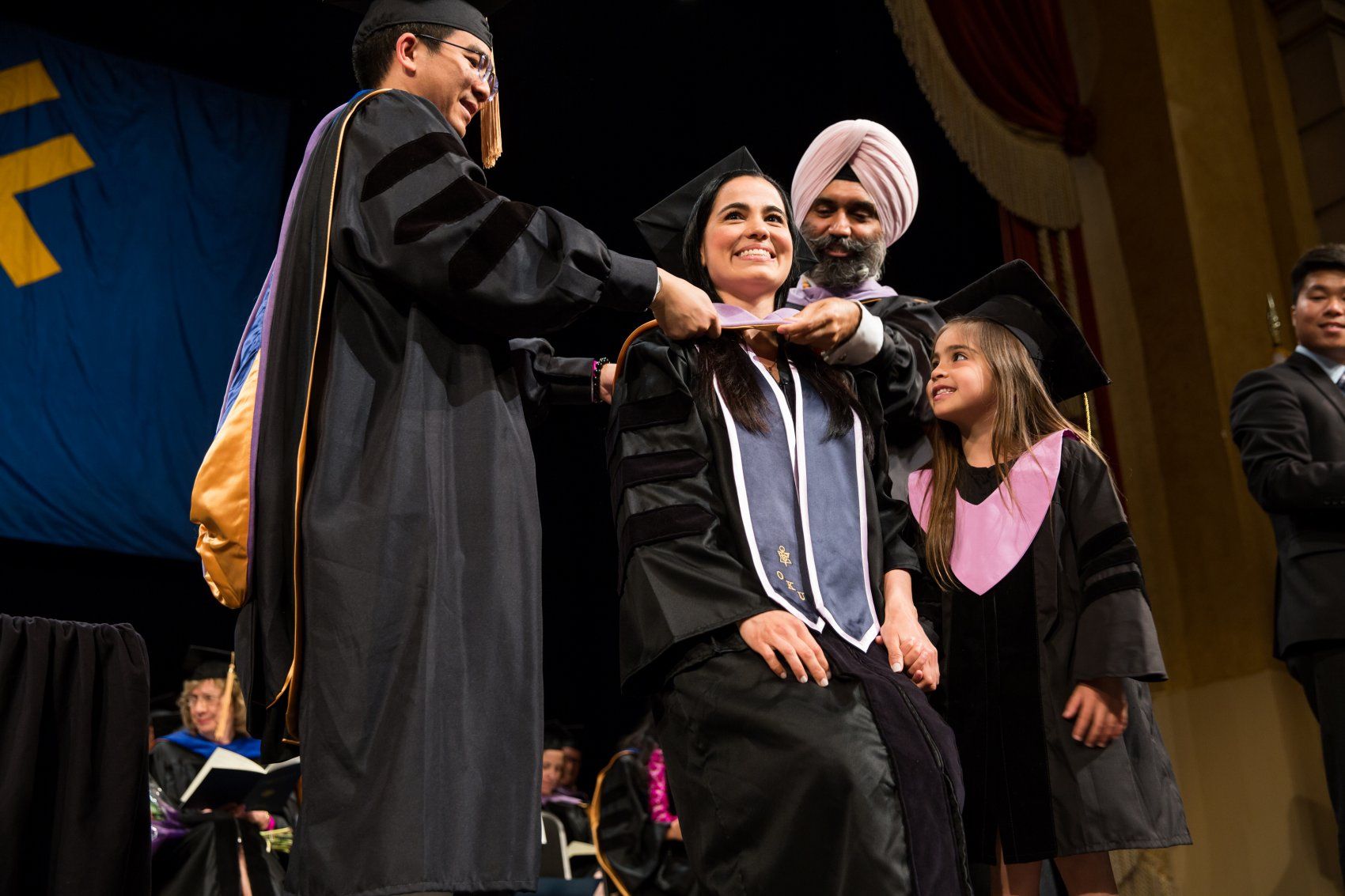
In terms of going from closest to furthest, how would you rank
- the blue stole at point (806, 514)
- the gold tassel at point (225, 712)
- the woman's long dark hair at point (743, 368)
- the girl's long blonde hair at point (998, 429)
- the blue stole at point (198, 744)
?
1. the blue stole at point (806, 514)
2. the woman's long dark hair at point (743, 368)
3. the girl's long blonde hair at point (998, 429)
4. the blue stole at point (198, 744)
5. the gold tassel at point (225, 712)

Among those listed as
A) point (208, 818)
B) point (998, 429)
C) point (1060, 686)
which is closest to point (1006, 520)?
point (998, 429)

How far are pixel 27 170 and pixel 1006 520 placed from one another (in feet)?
17.6

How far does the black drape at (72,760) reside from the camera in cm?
200

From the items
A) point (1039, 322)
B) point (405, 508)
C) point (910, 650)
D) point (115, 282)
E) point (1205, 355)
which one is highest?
point (115, 282)

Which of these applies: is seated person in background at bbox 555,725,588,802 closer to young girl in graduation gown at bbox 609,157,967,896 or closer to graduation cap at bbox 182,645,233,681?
graduation cap at bbox 182,645,233,681

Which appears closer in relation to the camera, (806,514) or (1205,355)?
(806,514)

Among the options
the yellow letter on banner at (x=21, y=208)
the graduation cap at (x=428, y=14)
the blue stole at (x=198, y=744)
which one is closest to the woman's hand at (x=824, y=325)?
the graduation cap at (x=428, y=14)

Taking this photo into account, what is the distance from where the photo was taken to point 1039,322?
2.86 meters

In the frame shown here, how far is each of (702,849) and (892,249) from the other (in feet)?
14.8

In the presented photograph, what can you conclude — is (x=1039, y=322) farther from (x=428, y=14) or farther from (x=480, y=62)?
(x=428, y=14)

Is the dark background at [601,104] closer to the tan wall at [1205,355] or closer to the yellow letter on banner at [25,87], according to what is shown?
the yellow letter on banner at [25,87]

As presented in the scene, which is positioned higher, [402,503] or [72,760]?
[402,503]

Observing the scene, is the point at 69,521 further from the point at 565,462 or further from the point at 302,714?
the point at 302,714

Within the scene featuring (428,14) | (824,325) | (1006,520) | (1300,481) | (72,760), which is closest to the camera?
(72,760)
